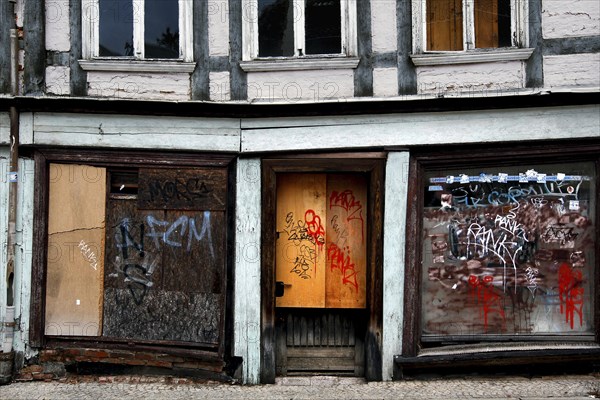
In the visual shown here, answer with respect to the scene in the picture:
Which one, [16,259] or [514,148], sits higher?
[514,148]

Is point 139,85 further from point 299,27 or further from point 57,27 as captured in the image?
point 299,27

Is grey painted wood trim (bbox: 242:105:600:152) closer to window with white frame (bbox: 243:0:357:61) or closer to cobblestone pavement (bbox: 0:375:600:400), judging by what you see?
window with white frame (bbox: 243:0:357:61)

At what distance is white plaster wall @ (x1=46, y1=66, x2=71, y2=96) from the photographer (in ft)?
25.5

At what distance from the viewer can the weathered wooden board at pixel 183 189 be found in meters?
7.67

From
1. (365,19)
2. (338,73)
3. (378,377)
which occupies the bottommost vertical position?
(378,377)

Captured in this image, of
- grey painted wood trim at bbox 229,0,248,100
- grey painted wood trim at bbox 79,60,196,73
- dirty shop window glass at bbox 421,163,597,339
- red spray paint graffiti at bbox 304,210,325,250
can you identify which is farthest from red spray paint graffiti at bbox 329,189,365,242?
grey painted wood trim at bbox 79,60,196,73

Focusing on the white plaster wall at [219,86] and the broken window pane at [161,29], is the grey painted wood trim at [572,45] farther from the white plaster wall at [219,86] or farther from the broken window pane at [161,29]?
the broken window pane at [161,29]

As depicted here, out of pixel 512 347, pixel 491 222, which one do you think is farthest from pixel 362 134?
pixel 512 347

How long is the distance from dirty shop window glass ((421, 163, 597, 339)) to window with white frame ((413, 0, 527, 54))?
1.62 metres

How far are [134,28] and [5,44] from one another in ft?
5.43

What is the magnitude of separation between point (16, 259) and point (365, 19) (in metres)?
5.44

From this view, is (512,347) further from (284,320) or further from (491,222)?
(284,320)

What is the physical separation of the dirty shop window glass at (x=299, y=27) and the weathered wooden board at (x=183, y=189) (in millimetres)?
1776

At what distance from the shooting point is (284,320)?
7891mm
